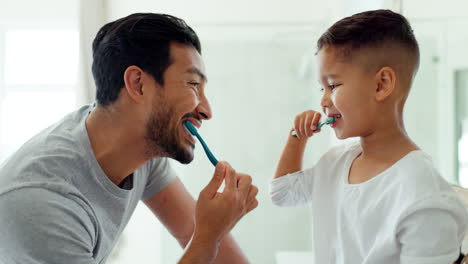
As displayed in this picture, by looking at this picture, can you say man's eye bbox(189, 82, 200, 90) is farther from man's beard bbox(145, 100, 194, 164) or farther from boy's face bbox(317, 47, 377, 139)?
boy's face bbox(317, 47, 377, 139)

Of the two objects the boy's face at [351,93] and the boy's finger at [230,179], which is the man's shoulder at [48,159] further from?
the boy's face at [351,93]

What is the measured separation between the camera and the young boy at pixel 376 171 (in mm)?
626

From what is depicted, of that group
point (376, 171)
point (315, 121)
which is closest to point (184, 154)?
point (315, 121)

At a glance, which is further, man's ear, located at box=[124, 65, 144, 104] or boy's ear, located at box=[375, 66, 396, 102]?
man's ear, located at box=[124, 65, 144, 104]

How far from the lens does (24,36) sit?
2.39 m

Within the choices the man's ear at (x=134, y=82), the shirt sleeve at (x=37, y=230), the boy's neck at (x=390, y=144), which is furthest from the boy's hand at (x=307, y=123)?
the shirt sleeve at (x=37, y=230)

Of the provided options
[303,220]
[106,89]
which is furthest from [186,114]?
[303,220]

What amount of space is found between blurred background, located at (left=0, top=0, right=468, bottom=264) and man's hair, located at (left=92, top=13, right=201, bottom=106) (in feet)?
2.63

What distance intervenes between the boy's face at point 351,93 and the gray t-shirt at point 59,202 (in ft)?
1.57

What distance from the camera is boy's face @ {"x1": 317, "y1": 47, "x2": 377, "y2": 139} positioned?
28.9 inches

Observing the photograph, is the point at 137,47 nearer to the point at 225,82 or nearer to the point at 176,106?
the point at 176,106

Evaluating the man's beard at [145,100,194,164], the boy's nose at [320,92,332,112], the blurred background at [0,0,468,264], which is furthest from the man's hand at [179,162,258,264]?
the blurred background at [0,0,468,264]

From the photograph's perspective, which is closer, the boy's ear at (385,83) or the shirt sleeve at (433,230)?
the shirt sleeve at (433,230)

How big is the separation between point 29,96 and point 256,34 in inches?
53.4
